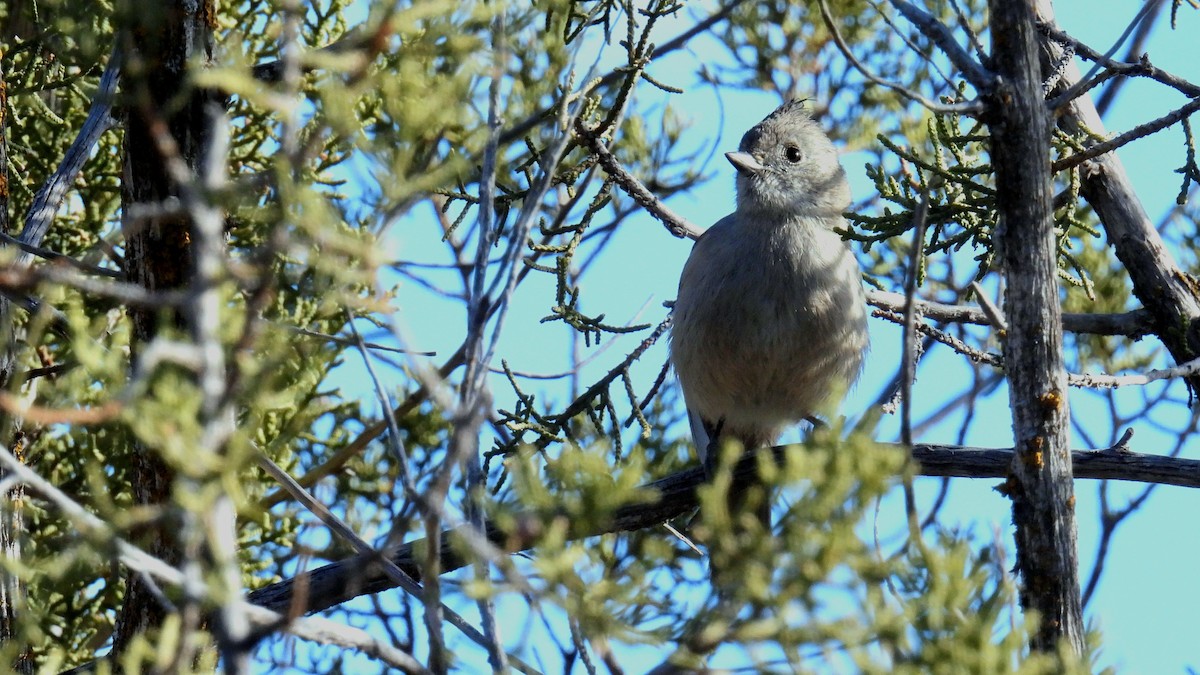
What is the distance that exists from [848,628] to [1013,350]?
41.3 inches

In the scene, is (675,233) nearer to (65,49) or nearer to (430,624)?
(65,49)

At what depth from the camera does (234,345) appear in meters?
1.99

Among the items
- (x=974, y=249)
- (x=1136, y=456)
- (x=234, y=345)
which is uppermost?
(x=974, y=249)

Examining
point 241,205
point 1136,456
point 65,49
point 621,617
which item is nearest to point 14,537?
point 65,49

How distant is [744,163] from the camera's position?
5160mm

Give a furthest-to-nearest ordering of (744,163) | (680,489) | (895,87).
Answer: (744,163) → (680,489) → (895,87)

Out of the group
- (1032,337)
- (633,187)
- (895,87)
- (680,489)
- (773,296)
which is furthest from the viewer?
(773,296)

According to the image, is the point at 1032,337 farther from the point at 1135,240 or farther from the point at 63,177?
the point at 63,177

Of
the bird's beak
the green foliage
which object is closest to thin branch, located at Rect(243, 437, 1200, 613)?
the green foliage

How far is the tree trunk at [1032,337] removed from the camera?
2803mm

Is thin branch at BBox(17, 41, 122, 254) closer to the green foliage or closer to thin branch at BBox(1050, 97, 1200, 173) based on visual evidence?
the green foliage

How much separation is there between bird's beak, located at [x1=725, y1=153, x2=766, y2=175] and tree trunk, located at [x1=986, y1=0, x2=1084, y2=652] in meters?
2.31

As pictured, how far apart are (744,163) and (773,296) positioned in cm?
68

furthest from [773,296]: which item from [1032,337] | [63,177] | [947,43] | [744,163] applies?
[63,177]
